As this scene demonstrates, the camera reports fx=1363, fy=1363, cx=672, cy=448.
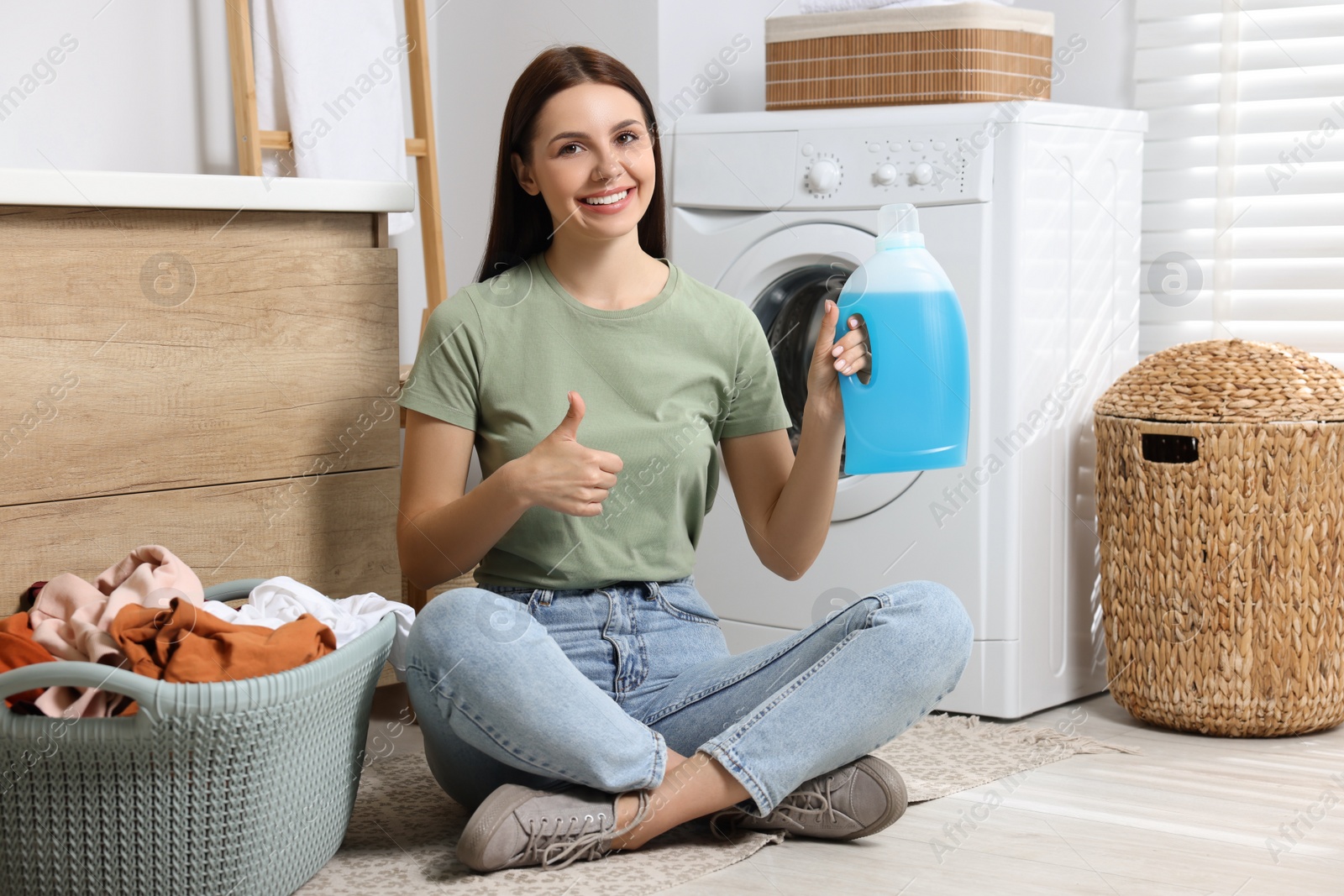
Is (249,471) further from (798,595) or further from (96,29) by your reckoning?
(96,29)

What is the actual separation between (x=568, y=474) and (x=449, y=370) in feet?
0.81

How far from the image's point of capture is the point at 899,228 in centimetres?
135

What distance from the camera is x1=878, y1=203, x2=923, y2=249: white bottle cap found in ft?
4.40

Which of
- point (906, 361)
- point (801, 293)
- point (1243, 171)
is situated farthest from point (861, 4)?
point (906, 361)

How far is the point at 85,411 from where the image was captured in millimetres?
1426

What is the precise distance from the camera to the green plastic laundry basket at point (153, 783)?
1.10 metres

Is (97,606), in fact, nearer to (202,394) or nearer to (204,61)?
(202,394)

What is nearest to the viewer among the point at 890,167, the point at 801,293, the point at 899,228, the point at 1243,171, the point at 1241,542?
the point at 899,228

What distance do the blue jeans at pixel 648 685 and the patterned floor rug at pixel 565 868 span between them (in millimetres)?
68

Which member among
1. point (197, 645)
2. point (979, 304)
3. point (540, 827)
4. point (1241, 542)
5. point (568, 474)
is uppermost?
point (979, 304)

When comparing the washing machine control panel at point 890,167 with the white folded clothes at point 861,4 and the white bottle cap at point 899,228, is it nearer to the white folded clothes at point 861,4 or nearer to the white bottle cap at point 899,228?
the white folded clothes at point 861,4

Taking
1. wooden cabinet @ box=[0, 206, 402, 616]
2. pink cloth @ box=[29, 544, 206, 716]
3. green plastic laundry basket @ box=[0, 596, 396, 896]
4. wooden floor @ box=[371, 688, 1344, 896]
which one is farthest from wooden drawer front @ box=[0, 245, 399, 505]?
wooden floor @ box=[371, 688, 1344, 896]

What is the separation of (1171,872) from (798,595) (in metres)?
0.88

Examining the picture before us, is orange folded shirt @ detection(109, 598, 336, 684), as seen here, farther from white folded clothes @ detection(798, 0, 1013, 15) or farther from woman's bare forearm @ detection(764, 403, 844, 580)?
white folded clothes @ detection(798, 0, 1013, 15)
